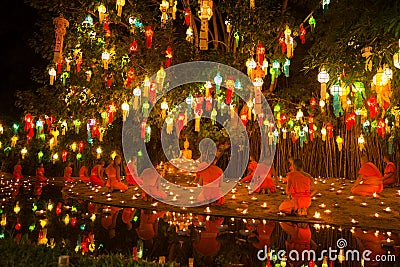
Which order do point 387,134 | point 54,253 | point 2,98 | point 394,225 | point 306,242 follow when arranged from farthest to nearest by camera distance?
point 2,98 → point 387,134 → point 394,225 → point 306,242 → point 54,253

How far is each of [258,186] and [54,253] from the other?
7441 mm

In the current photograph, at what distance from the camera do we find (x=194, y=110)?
9.77 metres

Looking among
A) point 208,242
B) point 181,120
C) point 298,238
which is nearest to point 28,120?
point 181,120

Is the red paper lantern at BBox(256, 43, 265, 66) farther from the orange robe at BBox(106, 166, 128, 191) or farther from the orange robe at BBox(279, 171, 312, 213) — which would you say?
the orange robe at BBox(106, 166, 128, 191)

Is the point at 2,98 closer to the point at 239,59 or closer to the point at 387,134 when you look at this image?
the point at 239,59

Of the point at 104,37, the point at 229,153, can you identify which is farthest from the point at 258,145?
the point at 104,37

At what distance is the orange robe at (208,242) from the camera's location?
4.91 meters

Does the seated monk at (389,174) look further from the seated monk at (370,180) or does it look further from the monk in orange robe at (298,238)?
the monk in orange robe at (298,238)

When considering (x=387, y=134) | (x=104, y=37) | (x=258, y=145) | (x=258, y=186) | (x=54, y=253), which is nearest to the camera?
(x=54, y=253)

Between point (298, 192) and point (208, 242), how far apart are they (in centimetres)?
254

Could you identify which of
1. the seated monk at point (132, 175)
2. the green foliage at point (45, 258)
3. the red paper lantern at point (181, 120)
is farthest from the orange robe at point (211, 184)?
the green foliage at point (45, 258)

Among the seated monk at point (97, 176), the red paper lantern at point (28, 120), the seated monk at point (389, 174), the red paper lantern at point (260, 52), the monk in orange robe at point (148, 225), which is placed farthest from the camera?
the seated monk at point (97, 176)

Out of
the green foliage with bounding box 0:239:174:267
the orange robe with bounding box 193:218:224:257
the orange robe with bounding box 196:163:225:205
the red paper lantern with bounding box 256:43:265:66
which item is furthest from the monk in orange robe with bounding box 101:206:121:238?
the red paper lantern with bounding box 256:43:265:66

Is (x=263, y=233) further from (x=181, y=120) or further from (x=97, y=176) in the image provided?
(x=97, y=176)
